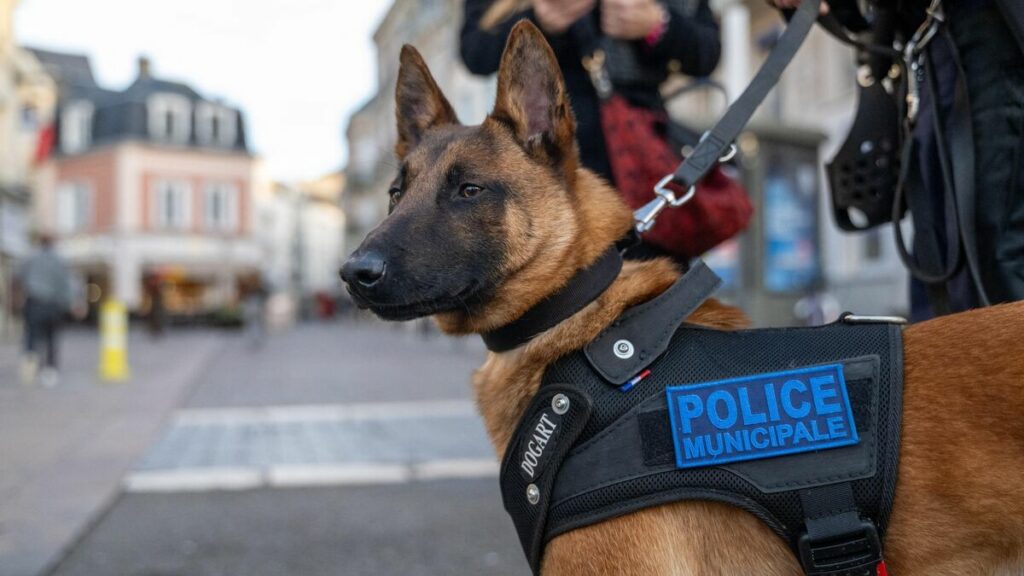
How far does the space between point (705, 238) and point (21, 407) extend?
25.8ft

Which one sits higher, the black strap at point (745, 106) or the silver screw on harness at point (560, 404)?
the black strap at point (745, 106)

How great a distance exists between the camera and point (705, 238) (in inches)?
95.3

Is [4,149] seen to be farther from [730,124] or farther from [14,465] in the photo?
[730,124]

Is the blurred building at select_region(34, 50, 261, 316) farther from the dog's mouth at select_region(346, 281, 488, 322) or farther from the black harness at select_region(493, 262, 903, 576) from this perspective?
the black harness at select_region(493, 262, 903, 576)

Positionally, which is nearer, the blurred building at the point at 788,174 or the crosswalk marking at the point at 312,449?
the crosswalk marking at the point at 312,449

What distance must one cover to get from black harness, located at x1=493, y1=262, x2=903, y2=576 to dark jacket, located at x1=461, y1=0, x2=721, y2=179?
942 millimetres

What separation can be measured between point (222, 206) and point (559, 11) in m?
43.8

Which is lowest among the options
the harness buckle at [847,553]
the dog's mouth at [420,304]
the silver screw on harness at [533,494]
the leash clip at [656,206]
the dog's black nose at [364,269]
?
the harness buckle at [847,553]

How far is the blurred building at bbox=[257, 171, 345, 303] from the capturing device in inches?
2662

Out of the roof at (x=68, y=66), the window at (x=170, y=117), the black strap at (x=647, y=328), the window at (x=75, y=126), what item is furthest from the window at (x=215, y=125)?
the black strap at (x=647, y=328)

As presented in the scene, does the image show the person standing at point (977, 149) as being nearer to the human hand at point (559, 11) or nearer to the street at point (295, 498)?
the human hand at point (559, 11)

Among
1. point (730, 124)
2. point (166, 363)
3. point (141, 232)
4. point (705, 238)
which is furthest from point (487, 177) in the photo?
point (141, 232)

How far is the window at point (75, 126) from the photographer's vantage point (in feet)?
138

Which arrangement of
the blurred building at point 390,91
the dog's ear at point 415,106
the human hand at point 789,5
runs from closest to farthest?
the dog's ear at point 415,106 < the human hand at point 789,5 < the blurred building at point 390,91
